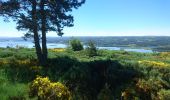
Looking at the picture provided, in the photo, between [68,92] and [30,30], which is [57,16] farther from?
[68,92]

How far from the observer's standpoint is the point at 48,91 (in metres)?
15.3

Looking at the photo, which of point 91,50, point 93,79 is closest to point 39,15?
point 93,79

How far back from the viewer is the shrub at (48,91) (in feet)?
49.6

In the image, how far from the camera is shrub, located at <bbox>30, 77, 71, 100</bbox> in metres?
15.1

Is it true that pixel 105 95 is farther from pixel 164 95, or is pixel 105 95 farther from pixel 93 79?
pixel 164 95

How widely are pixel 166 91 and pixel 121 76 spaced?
298 cm

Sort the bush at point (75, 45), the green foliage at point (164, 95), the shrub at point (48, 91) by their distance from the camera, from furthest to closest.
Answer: the bush at point (75, 45) → the green foliage at point (164, 95) → the shrub at point (48, 91)

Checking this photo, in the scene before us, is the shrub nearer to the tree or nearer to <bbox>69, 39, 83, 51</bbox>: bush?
the tree

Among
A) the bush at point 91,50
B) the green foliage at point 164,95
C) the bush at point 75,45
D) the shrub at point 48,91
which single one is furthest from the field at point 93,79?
the bush at point 75,45

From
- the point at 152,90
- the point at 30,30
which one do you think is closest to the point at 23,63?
the point at 30,30

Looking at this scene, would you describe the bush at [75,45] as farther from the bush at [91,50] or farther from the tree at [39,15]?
the tree at [39,15]

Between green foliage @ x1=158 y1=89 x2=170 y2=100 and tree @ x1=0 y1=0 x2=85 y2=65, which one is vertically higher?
tree @ x1=0 y1=0 x2=85 y2=65

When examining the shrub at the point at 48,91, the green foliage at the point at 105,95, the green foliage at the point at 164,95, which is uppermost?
the shrub at the point at 48,91

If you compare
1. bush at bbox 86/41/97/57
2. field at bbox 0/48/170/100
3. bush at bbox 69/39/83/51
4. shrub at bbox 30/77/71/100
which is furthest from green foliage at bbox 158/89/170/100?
bush at bbox 69/39/83/51
